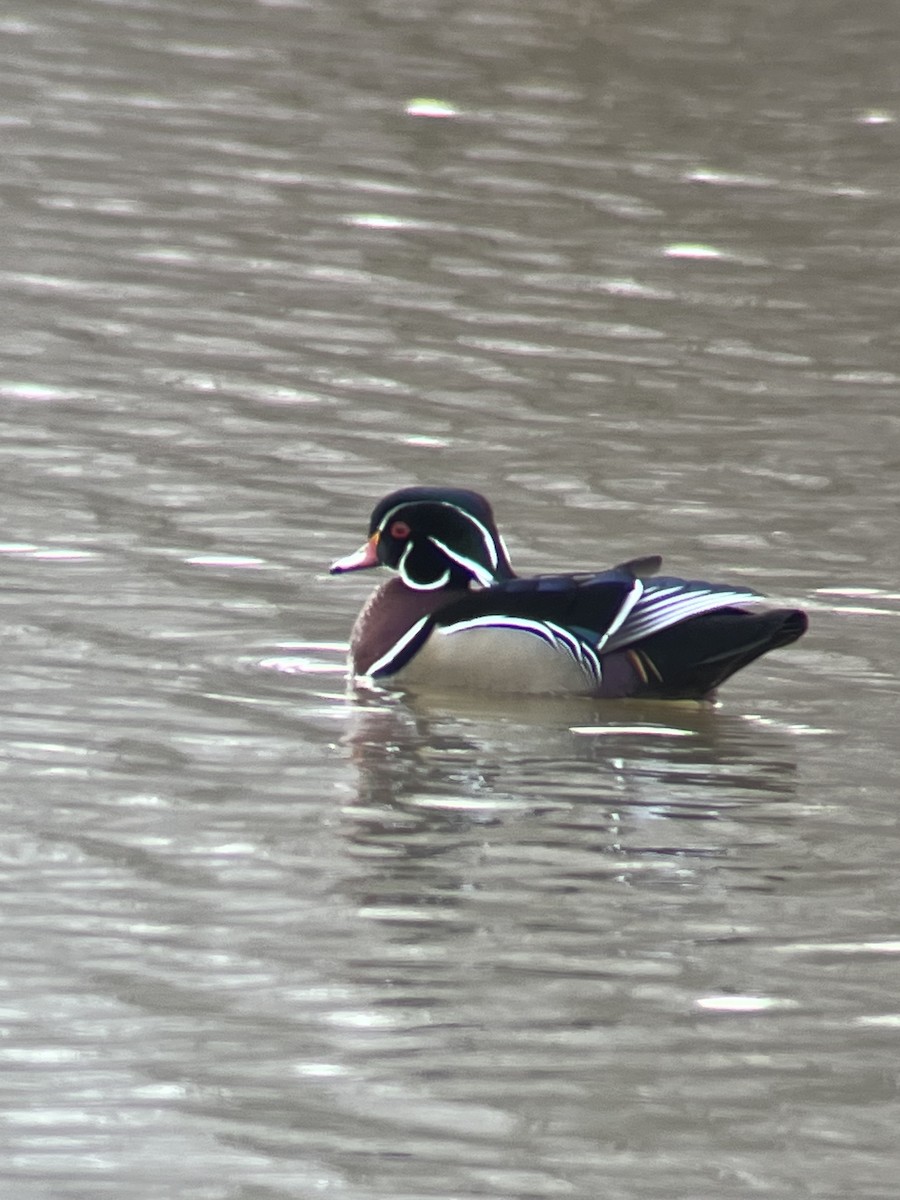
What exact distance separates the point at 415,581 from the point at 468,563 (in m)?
0.21

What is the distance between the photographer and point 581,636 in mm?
9578

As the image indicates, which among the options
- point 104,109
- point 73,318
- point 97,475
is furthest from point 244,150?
point 97,475

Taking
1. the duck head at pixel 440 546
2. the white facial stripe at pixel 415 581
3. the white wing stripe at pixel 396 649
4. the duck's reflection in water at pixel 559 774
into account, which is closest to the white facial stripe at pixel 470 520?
the duck head at pixel 440 546

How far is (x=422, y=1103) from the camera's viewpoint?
18.5ft

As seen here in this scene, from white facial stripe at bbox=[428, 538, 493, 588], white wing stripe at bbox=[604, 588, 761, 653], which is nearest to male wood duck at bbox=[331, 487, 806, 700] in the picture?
white wing stripe at bbox=[604, 588, 761, 653]

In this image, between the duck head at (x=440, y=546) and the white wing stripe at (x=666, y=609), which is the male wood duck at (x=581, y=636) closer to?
the white wing stripe at (x=666, y=609)

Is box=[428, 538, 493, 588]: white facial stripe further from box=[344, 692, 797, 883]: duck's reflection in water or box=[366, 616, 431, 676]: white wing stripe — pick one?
box=[344, 692, 797, 883]: duck's reflection in water

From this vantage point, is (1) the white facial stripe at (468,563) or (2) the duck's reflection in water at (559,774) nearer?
(2) the duck's reflection in water at (559,774)

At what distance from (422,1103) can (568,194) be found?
1271 centimetres

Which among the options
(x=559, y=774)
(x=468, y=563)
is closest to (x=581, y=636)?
(x=468, y=563)

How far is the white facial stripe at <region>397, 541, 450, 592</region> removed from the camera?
399 inches

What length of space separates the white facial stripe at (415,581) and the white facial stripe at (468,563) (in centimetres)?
6

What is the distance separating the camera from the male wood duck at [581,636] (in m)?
9.48

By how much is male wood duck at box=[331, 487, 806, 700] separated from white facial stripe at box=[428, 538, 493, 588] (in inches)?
9.9
